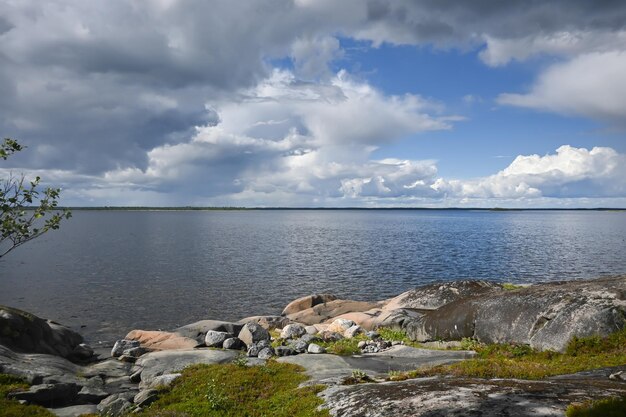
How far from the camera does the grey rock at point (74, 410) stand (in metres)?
15.0

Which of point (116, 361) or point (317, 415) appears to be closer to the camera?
point (317, 415)

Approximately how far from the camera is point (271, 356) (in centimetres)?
2153

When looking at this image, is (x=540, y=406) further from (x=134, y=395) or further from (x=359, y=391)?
(x=134, y=395)

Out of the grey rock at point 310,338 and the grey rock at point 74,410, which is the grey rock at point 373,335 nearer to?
the grey rock at point 310,338

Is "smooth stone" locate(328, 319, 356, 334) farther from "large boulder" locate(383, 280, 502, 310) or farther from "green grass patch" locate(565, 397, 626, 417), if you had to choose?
"green grass patch" locate(565, 397, 626, 417)

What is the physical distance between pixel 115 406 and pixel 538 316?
18969 millimetres

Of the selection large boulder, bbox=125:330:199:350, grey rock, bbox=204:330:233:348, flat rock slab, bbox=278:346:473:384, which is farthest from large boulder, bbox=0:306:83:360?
flat rock slab, bbox=278:346:473:384

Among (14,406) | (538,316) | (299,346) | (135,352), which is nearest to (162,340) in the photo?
(135,352)

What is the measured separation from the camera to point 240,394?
1518 centimetres

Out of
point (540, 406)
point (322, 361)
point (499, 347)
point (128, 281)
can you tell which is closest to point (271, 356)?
point (322, 361)

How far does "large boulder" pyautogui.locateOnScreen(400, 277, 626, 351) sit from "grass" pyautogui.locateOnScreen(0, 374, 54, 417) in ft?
64.0

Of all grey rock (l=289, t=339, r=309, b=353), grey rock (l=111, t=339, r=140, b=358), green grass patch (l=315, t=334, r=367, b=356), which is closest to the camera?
green grass patch (l=315, t=334, r=367, b=356)

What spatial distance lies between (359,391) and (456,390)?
9.36 feet

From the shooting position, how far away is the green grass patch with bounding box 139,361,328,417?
1350 centimetres
